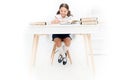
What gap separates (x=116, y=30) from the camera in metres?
3.52

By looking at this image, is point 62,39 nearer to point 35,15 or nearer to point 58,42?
point 58,42

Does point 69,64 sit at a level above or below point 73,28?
below

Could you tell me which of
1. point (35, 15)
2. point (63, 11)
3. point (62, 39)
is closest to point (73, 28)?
point (63, 11)

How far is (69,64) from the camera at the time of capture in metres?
3.11

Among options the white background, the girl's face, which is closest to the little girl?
the girl's face

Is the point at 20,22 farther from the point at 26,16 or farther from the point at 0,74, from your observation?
the point at 0,74

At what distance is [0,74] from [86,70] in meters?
0.82

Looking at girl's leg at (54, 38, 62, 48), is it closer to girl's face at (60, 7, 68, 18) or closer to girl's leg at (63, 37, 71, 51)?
girl's leg at (63, 37, 71, 51)

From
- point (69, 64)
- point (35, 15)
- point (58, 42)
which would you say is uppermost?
point (35, 15)

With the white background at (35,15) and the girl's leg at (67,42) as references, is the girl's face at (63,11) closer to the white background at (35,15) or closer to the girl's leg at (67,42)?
the girl's leg at (67,42)

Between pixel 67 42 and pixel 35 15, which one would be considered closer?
pixel 67 42

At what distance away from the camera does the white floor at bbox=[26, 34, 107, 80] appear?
275cm

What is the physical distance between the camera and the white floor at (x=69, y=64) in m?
2.75

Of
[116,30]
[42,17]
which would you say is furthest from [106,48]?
[42,17]
